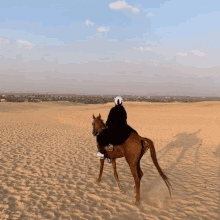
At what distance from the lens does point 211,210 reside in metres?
4.81

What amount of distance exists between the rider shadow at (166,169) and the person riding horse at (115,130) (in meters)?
1.99

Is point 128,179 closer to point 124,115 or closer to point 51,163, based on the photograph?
point 124,115

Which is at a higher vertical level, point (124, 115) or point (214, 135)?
point (124, 115)

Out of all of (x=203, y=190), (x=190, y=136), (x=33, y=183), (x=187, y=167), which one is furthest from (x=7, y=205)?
(x=190, y=136)

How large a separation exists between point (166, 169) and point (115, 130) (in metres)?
4.19

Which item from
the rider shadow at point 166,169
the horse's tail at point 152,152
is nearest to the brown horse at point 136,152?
the horse's tail at point 152,152

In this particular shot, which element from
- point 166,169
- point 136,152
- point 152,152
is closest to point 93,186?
point 136,152

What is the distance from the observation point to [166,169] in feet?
25.8

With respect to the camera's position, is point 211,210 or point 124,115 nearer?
point 211,210

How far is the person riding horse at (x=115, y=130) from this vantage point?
5.12m

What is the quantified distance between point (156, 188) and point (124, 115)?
9.18ft

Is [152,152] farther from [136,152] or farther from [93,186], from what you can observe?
[93,186]

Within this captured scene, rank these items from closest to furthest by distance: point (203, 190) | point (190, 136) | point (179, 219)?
point (179, 219) → point (203, 190) → point (190, 136)

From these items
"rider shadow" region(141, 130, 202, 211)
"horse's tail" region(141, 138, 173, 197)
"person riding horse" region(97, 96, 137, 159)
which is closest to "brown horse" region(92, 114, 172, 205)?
"horse's tail" region(141, 138, 173, 197)
